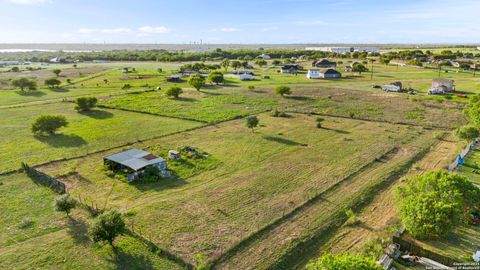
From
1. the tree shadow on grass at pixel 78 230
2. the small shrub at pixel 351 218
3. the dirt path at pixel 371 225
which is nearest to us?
the dirt path at pixel 371 225

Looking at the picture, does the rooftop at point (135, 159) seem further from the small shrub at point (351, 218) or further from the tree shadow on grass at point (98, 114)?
the tree shadow on grass at point (98, 114)

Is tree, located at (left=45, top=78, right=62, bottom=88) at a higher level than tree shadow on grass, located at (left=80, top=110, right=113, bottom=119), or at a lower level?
higher

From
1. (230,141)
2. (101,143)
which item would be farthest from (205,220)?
(101,143)

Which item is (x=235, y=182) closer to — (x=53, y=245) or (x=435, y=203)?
(x=53, y=245)

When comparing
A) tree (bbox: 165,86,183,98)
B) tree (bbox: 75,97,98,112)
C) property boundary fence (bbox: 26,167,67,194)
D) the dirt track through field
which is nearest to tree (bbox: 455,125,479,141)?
the dirt track through field

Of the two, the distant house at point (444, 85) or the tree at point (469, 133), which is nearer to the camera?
the tree at point (469, 133)

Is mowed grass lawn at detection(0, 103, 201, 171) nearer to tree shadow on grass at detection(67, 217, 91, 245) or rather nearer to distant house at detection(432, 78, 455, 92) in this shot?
tree shadow on grass at detection(67, 217, 91, 245)

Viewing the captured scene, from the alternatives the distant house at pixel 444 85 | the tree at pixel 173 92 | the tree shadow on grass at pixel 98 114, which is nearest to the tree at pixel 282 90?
the tree at pixel 173 92
